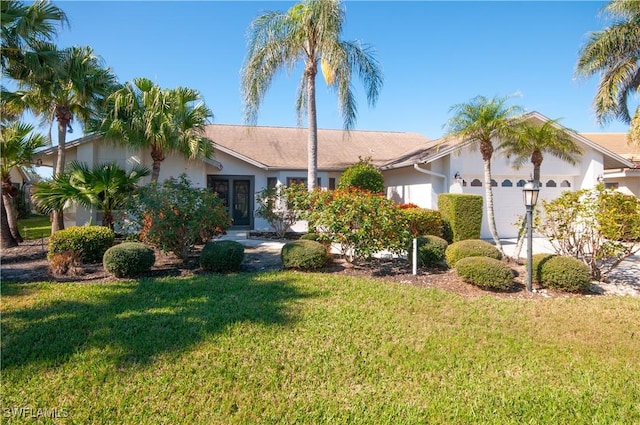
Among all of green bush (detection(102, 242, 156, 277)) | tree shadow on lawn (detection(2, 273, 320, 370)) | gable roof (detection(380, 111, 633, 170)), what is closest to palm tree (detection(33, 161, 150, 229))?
green bush (detection(102, 242, 156, 277))

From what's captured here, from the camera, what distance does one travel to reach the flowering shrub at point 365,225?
25.6 ft

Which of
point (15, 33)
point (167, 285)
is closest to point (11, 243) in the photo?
point (15, 33)

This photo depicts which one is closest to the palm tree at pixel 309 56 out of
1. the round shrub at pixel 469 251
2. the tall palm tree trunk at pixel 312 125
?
the tall palm tree trunk at pixel 312 125

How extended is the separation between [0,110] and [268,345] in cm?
1261

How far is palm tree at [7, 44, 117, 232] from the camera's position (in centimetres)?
1014

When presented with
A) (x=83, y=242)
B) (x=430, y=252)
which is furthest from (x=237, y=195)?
(x=430, y=252)

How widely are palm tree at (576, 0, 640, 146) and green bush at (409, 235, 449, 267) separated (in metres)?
10.3

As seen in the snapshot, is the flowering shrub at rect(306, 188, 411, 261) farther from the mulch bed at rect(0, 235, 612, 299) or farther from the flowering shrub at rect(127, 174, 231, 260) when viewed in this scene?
the flowering shrub at rect(127, 174, 231, 260)

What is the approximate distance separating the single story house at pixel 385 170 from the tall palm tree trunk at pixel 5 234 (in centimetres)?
298

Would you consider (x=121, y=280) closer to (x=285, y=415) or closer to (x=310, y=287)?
(x=310, y=287)

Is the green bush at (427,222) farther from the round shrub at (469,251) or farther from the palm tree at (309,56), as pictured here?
the palm tree at (309,56)

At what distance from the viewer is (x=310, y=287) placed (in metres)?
6.71

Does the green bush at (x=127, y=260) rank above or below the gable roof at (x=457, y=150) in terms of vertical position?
below

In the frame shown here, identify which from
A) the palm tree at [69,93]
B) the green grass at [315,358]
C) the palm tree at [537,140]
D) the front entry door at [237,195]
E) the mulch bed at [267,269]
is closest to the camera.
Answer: the green grass at [315,358]
